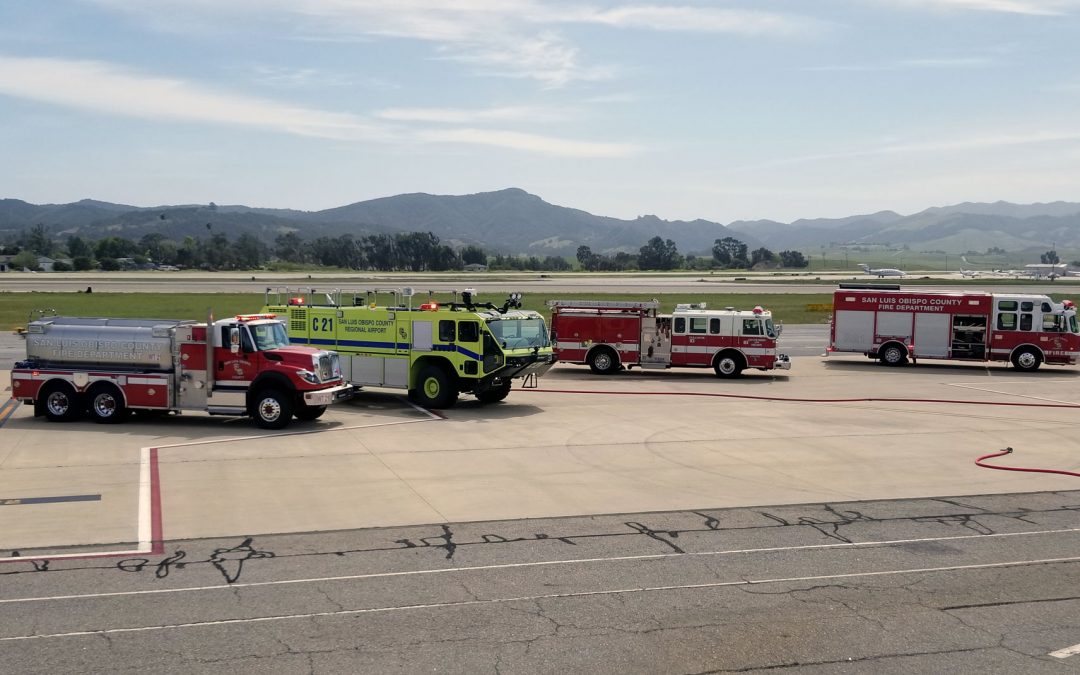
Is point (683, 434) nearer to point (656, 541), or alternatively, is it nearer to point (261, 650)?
point (656, 541)

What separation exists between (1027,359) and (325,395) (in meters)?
28.0

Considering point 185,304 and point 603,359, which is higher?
point 603,359

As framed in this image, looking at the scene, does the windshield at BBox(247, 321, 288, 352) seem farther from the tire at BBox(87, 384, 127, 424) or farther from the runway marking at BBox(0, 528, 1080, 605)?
the runway marking at BBox(0, 528, 1080, 605)

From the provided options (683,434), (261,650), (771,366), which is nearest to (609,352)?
(771,366)

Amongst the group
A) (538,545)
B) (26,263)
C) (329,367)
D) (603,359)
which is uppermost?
(26,263)

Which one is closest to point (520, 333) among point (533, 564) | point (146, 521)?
point (146, 521)

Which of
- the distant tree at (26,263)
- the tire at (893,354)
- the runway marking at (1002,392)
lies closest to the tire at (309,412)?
the runway marking at (1002,392)

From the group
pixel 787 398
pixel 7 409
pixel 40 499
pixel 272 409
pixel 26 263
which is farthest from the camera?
pixel 26 263

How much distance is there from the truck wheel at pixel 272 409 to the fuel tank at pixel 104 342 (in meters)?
2.48

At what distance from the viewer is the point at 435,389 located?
89.6 feet

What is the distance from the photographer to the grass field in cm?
6297

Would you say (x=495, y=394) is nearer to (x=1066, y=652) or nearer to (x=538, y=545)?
(x=538, y=545)

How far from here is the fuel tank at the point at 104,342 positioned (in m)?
23.9

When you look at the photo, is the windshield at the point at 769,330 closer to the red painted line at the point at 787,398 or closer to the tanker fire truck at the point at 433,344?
the red painted line at the point at 787,398
